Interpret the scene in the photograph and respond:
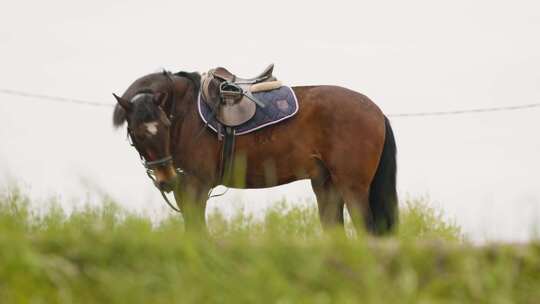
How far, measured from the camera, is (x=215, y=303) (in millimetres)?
4281

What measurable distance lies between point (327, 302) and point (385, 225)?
5002 millimetres

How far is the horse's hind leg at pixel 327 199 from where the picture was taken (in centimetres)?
969

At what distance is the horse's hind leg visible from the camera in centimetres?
969

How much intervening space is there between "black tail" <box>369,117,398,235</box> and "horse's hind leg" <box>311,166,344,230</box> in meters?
0.39

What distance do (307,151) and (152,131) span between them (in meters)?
1.70

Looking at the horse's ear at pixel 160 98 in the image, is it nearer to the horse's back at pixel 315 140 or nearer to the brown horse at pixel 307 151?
the brown horse at pixel 307 151

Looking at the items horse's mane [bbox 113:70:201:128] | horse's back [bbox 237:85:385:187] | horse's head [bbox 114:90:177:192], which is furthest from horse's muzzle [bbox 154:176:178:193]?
horse's back [bbox 237:85:385:187]

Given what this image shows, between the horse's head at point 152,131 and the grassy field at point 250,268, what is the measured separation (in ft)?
11.9

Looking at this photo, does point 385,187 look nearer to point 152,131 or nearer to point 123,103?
point 152,131

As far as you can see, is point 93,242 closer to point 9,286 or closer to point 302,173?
point 9,286

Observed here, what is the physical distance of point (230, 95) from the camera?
9.48 metres

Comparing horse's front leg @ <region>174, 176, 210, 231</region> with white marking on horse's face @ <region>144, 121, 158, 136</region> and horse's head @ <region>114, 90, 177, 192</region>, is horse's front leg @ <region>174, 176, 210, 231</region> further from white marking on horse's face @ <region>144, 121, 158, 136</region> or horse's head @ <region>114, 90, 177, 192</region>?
white marking on horse's face @ <region>144, 121, 158, 136</region>

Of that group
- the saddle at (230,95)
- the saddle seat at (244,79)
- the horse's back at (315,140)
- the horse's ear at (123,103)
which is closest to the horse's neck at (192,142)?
the saddle at (230,95)

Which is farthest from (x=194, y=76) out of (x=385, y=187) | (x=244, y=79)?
(x=385, y=187)
